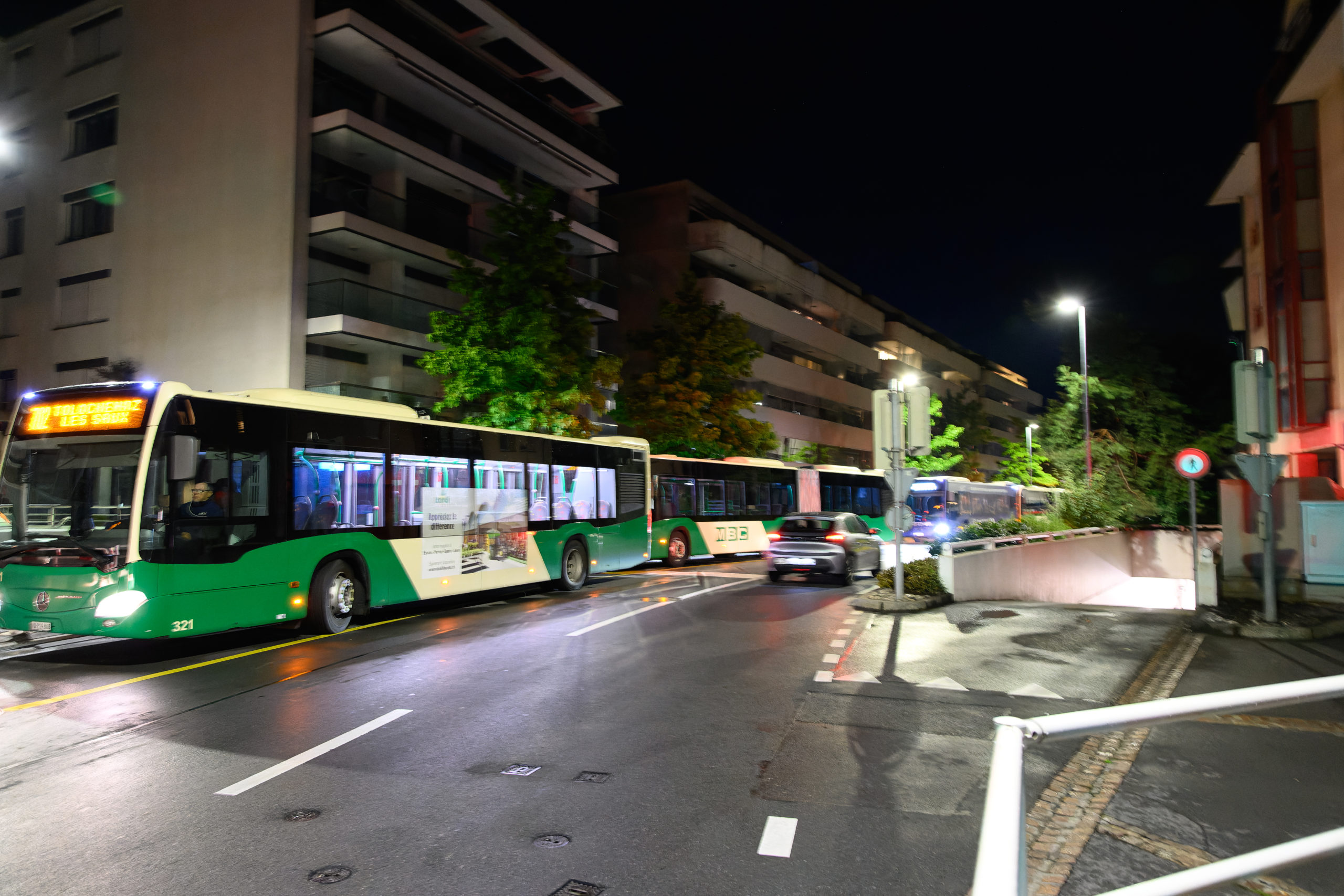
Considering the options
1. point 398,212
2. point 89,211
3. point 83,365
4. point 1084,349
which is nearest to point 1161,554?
point 1084,349

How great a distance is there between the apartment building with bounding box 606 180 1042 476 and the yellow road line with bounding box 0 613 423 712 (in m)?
30.6

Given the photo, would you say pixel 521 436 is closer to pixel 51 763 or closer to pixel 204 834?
pixel 51 763

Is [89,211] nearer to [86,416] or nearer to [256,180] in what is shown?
[256,180]

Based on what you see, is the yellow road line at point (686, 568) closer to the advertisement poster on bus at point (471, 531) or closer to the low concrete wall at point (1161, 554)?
the advertisement poster on bus at point (471, 531)

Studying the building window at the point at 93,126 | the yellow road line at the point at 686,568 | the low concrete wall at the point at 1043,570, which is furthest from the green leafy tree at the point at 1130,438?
the building window at the point at 93,126

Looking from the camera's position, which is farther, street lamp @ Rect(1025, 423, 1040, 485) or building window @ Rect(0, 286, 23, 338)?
street lamp @ Rect(1025, 423, 1040, 485)

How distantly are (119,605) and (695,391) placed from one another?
2558 centimetres

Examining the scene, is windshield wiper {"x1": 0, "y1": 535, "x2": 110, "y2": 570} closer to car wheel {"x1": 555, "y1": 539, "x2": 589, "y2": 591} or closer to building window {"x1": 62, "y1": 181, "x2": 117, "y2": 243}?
car wheel {"x1": 555, "y1": 539, "x2": 589, "y2": 591}

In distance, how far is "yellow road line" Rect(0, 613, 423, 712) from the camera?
8.09 m

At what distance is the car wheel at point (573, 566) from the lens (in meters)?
18.1

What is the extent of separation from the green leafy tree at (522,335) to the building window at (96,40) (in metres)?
15.5

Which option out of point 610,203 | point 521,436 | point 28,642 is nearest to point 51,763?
point 28,642

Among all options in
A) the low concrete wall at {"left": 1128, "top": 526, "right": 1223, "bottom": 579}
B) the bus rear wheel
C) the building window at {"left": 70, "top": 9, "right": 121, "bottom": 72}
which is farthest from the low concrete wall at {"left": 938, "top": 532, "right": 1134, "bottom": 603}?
the building window at {"left": 70, "top": 9, "right": 121, "bottom": 72}

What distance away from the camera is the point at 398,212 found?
27.7 m
